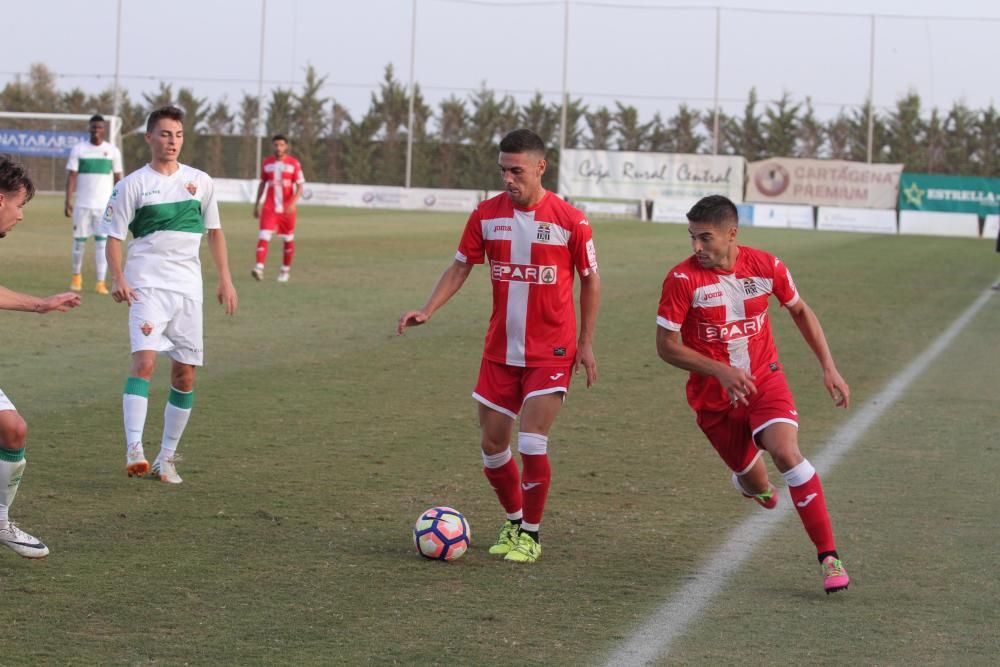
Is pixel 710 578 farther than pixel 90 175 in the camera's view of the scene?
No

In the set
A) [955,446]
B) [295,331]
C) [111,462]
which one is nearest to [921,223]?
[295,331]

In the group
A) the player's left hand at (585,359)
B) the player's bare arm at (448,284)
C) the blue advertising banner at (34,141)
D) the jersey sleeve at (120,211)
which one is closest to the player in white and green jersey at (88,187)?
the jersey sleeve at (120,211)

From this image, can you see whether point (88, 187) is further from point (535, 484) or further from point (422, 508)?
point (535, 484)

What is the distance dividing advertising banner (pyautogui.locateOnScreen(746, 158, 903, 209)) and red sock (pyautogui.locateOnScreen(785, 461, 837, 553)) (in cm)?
4403

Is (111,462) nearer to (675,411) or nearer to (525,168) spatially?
(525,168)

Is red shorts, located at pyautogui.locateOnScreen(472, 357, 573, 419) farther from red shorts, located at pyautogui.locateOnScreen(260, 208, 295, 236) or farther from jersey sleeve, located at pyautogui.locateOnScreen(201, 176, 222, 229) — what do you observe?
red shorts, located at pyautogui.locateOnScreen(260, 208, 295, 236)

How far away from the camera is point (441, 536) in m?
5.64

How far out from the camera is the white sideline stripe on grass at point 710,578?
459 centimetres

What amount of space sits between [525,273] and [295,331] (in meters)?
8.06

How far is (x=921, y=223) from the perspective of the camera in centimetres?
4494

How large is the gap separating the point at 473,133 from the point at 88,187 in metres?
43.2

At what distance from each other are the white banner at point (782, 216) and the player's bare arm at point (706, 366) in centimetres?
4055

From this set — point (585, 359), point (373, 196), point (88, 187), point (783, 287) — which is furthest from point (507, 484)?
point (373, 196)

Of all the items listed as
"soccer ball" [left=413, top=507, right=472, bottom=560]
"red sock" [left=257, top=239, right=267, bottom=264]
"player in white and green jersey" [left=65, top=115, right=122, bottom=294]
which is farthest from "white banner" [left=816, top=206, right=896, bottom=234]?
Answer: "soccer ball" [left=413, top=507, right=472, bottom=560]
